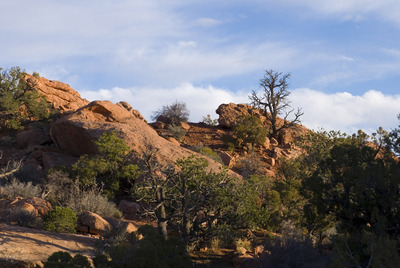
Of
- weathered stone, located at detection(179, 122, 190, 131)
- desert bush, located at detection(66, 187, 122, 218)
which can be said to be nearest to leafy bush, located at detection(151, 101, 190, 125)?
weathered stone, located at detection(179, 122, 190, 131)

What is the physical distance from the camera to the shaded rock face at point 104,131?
1936cm

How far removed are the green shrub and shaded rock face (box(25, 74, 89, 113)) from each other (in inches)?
668

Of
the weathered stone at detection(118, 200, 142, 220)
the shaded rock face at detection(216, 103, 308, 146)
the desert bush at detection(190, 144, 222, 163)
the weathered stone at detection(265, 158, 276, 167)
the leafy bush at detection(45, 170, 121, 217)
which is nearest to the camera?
the leafy bush at detection(45, 170, 121, 217)

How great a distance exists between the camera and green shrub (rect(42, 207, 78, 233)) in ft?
39.5

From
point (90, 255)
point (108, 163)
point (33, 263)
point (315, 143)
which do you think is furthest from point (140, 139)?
point (33, 263)

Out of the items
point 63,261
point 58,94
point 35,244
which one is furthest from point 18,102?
point 63,261

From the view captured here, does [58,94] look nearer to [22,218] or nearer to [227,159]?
[227,159]

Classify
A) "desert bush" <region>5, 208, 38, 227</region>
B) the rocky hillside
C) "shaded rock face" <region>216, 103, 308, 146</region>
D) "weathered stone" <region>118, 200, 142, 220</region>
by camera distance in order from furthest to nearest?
"shaded rock face" <region>216, 103, 308, 146</region> → the rocky hillside → "weathered stone" <region>118, 200, 142, 220</region> → "desert bush" <region>5, 208, 38, 227</region>

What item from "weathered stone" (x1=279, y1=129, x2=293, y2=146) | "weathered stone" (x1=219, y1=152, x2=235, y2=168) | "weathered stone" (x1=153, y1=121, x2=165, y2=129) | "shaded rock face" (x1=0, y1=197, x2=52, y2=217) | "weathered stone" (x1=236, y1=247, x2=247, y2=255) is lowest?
"weathered stone" (x1=236, y1=247, x2=247, y2=255)

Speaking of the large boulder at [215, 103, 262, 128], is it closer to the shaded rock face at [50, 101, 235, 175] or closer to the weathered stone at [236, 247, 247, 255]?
the shaded rock face at [50, 101, 235, 175]

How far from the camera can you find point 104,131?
2005 cm

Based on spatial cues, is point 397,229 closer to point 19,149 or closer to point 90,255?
point 90,255

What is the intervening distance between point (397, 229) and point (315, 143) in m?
10.5

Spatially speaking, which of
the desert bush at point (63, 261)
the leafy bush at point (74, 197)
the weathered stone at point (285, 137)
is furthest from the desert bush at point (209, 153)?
the desert bush at point (63, 261)
